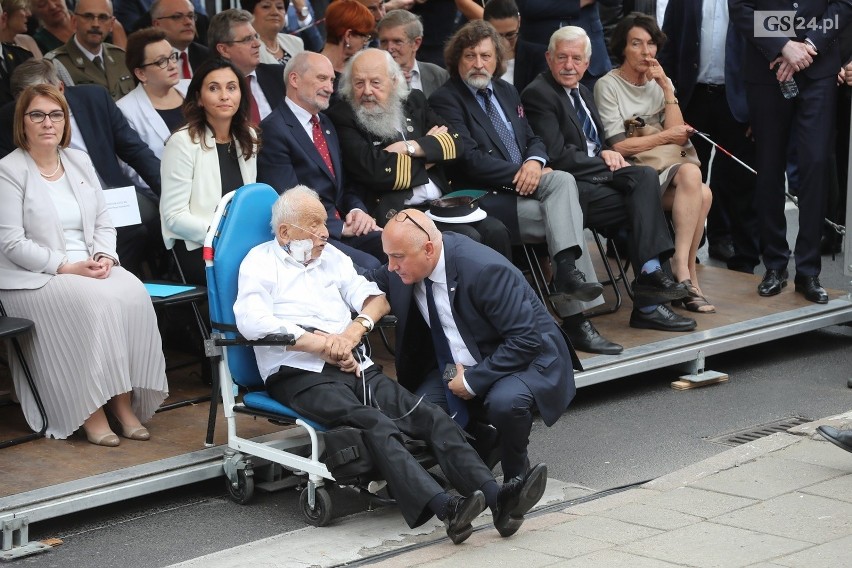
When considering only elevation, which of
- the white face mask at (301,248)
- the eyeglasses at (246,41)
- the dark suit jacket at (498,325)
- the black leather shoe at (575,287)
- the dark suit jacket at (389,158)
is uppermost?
the eyeglasses at (246,41)

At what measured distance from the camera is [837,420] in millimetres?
6707

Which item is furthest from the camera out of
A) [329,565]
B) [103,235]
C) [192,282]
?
[192,282]

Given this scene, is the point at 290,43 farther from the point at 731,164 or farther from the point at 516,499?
the point at 516,499

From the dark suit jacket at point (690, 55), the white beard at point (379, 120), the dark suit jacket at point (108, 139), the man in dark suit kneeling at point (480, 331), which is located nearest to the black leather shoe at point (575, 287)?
the white beard at point (379, 120)

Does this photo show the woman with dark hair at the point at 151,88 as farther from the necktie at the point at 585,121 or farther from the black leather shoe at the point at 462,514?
the black leather shoe at the point at 462,514

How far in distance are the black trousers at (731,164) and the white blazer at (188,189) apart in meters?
3.99

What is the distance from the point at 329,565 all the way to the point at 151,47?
3582mm

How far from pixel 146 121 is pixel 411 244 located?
2534mm

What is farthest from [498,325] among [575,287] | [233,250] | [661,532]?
[575,287]

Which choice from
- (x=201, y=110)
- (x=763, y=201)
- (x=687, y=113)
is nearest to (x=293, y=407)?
(x=201, y=110)

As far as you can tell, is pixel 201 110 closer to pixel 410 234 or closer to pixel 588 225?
pixel 410 234

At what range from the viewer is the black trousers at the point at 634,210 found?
7945 mm

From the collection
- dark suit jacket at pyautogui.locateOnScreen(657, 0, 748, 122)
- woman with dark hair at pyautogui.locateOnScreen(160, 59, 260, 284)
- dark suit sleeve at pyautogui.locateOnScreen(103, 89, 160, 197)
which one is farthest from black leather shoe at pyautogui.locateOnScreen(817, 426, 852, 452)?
dark suit jacket at pyautogui.locateOnScreen(657, 0, 748, 122)

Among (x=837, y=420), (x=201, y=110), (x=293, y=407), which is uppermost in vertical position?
(x=201, y=110)
